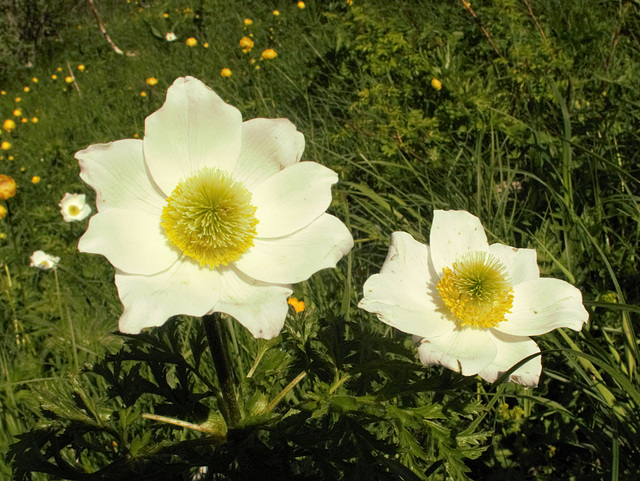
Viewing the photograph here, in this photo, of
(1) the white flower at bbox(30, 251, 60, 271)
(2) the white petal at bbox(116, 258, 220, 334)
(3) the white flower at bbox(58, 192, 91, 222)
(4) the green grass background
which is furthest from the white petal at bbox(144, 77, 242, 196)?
(3) the white flower at bbox(58, 192, 91, 222)

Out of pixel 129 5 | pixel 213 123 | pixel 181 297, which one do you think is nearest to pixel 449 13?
pixel 213 123

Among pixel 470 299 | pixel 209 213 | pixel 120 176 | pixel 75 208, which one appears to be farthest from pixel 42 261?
pixel 470 299

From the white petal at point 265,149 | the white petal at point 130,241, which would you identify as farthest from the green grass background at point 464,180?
the white petal at point 265,149

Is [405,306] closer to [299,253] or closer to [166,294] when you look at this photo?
[299,253]

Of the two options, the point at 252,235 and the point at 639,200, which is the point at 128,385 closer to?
the point at 252,235

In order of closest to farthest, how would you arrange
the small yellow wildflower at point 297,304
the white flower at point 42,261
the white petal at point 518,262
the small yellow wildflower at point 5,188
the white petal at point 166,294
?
the white petal at point 166,294
the white petal at point 518,262
the small yellow wildflower at point 297,304
the small yellow wildflower at point 5,188
the white flower at point 42,261

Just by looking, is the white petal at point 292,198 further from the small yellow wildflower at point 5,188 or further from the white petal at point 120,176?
the small yellow wildflower at point 5,188
